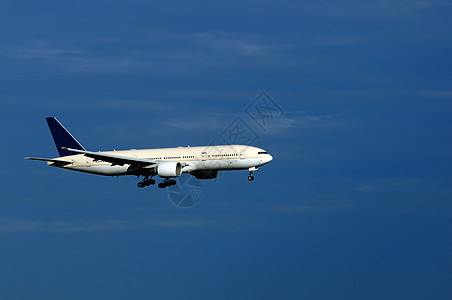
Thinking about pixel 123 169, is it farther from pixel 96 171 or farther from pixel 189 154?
pixel 189 154

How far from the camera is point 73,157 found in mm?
94562

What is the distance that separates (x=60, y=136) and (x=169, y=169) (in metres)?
24.6

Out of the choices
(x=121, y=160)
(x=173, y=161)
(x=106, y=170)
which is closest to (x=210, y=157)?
(x=173, y=161)

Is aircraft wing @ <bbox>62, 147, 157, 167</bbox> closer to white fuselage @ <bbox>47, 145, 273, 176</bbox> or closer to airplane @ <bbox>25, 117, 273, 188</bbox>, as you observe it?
airplane @ <bbox>25, 117, 273, 188</bbox>

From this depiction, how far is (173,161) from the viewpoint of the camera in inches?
3376

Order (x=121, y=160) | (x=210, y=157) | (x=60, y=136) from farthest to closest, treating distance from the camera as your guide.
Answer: (x=60, y=136), (x=121, y=160), (x=210, y=157)

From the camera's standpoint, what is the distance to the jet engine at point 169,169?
8256cm

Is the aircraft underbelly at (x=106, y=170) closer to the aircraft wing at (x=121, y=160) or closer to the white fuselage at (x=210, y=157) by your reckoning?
the white fuselage at (x=210, y=157)

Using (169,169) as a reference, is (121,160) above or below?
above

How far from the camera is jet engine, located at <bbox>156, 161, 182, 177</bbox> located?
8256cm

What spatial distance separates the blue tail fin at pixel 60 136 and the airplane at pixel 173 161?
→ 5.58 meters

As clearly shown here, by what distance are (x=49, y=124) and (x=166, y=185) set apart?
24.8 m

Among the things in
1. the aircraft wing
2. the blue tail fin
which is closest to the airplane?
the aircraft wing

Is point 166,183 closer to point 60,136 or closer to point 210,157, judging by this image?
point 210,157
